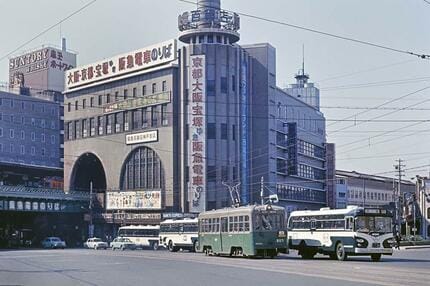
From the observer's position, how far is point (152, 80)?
85438mm

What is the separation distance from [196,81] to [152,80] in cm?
806

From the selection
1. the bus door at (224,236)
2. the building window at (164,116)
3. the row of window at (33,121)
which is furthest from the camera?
the row of window at (33,121)

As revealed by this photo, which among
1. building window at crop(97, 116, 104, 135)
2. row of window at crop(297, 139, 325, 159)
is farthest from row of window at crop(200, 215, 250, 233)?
row of window at crop(297, 139, 325, 159)

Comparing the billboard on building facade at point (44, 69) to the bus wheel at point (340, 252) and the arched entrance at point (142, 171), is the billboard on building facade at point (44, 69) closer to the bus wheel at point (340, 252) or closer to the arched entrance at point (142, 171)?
the arched entrance at point (142, 171)

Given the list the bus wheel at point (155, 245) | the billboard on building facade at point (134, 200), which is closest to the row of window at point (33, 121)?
the billboard on building facade at point (134, 200)

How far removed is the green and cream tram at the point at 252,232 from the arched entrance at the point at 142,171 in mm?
43566

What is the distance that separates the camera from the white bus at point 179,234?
52.4 meters

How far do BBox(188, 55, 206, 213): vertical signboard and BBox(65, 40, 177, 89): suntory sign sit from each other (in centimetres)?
412

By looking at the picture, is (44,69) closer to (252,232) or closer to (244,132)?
(244,132)

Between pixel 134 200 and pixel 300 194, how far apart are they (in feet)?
83.9

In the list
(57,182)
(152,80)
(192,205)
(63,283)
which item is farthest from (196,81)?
(63,283)

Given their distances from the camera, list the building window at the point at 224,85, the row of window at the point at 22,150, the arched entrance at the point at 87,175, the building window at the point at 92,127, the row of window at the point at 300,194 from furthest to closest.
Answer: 1. the row of window at the point at 22,150
2. the arched entrance at the point at 87,175
3. the building window at the point at 92,127
4. the row of window at the point at 300,194
5. the building window at the point at 224,85

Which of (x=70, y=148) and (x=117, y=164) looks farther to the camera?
(x=70, y=148)

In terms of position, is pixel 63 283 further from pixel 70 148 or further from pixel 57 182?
pixel 57 182
